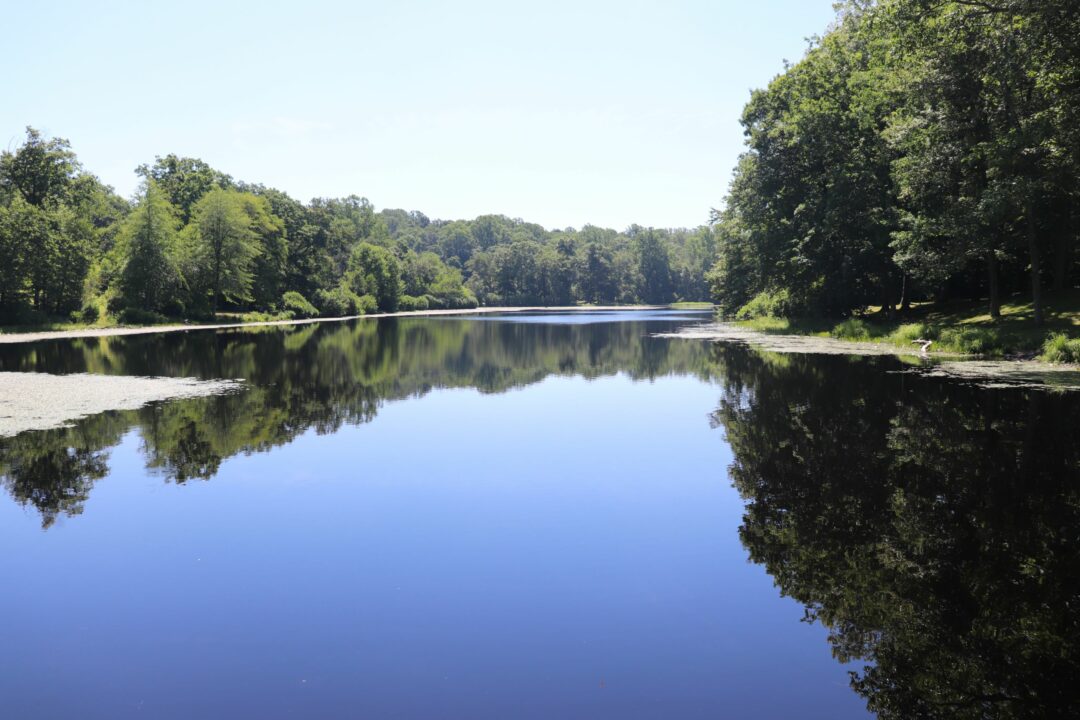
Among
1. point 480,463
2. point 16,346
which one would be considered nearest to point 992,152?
point 480,463

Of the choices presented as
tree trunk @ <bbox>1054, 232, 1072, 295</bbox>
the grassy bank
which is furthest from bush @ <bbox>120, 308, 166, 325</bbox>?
tree trunk @ <bbox>1054, 232, 1072, 295</bbox>

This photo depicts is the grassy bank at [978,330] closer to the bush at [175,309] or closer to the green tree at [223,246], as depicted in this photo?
the bush at [175,309]

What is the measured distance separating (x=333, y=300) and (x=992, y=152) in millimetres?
79561

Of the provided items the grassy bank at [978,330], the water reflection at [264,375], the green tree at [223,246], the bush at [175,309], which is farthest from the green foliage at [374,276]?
the grassy bank at [978,330]

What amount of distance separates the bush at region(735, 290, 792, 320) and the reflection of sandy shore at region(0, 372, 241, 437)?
41.1 m

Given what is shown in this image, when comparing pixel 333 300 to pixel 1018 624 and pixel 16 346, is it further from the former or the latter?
pixel 1018 624

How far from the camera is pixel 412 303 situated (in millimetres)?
119875

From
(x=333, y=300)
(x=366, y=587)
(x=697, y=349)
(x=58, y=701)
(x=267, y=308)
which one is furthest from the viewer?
(x=333, y=300)

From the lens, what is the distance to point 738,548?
845 centimetres

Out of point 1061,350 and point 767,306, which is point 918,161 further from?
point 767,306

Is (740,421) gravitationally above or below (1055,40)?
below

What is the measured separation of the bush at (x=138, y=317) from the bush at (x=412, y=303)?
52.9 metres

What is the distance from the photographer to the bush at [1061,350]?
24000 millimetres

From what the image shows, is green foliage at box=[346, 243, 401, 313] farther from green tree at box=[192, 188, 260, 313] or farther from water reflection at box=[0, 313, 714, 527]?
water reflection at box=[0, 313, 714, 527]
